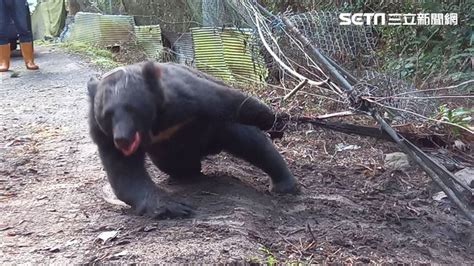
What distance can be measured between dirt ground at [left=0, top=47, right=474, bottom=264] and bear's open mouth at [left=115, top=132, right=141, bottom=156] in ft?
1.45

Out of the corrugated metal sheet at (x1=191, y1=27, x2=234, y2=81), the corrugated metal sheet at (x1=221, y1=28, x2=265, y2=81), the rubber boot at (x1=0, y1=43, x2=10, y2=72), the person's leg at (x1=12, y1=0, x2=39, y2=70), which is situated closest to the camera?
the corrugated metal sheet at (x1=221, y1=28, x2=265, y2=81)

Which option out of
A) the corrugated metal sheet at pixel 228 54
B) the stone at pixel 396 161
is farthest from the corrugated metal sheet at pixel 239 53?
the stone at pixel 396 161

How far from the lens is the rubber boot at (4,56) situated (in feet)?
33.9

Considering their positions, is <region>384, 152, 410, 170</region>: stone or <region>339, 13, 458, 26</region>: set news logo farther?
<region>339, 13, 458, 26</region>: set news logo

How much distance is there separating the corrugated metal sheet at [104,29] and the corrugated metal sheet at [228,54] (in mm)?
4436

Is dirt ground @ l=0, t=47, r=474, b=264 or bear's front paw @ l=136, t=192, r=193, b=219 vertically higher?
bear's front paw @ l=136, t=192, r=193, b=219

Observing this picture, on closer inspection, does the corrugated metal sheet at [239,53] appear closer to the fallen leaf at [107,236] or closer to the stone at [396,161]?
the stone at [396,161]

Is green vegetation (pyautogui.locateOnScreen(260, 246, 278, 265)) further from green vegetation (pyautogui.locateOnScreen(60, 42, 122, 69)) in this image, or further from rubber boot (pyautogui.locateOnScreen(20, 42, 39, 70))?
rubber boot (pyautogui.locateOnScreen(20, 42, 39, 70))

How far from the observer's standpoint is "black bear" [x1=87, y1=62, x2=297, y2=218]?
3.61 meters

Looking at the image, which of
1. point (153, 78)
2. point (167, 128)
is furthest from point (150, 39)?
point (153, 78)

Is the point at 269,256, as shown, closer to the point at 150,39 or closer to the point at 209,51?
the point at 209,51

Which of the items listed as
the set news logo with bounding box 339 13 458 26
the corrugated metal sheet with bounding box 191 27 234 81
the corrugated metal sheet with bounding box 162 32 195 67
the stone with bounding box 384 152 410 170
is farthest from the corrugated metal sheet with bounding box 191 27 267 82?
the stone with bounding box 384 152 410 170

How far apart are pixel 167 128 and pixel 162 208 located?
0.50 m

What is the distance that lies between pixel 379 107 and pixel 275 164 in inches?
33.0
